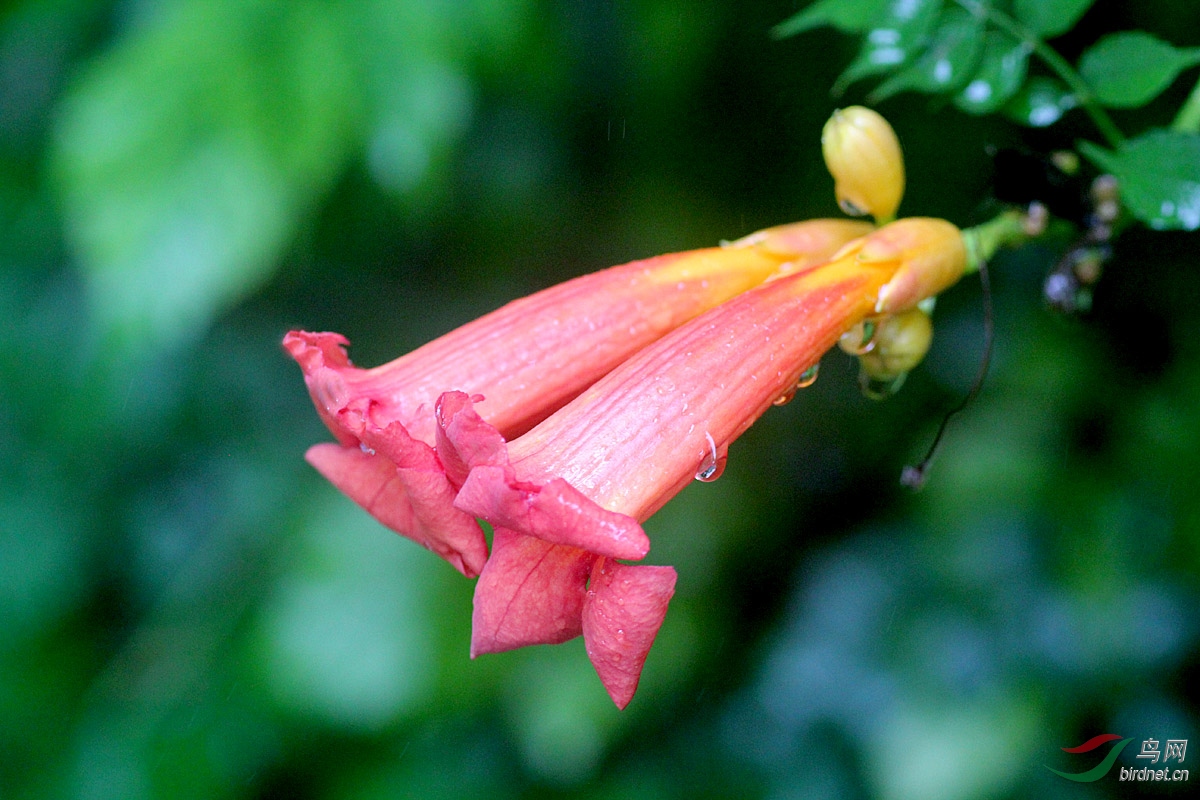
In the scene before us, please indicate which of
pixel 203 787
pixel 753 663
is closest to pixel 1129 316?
pixel 753 663

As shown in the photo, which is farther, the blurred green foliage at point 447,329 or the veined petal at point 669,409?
the blurred green foliage at point 447,329

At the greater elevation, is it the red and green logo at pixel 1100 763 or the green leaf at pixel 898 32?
the green leaf at pixel 898 32

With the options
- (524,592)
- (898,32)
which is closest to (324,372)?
(524,592)

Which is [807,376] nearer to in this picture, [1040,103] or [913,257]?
[913,257]

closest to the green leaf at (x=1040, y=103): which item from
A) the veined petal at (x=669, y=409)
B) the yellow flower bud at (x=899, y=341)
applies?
the yellow flower bud at (x=899, y=341)

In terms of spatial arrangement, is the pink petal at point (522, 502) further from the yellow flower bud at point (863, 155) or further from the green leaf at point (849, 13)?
the green leaf at point (849, 13)

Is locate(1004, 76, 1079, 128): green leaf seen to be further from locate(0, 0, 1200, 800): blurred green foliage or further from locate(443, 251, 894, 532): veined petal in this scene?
locate(443, 251, 894, 532): veined petal

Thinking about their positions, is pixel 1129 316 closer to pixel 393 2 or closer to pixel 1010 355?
pixel 1010 355
